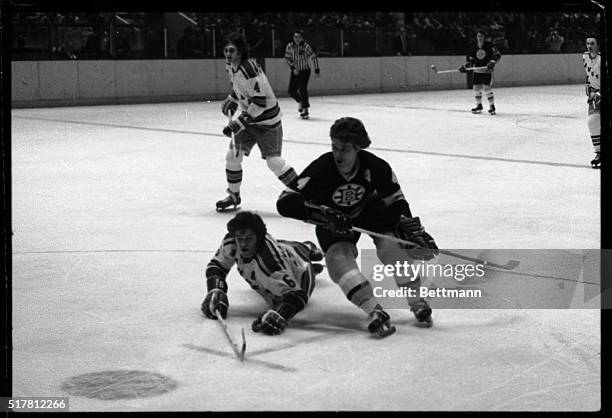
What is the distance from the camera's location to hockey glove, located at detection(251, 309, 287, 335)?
183 inches

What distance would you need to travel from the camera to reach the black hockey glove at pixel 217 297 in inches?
190

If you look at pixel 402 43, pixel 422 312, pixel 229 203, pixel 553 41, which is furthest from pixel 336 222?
pixel 402 43

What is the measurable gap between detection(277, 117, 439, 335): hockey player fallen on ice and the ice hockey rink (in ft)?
0.60

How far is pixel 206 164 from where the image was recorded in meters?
10.9

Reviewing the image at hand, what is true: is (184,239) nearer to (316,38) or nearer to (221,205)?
(221,205)

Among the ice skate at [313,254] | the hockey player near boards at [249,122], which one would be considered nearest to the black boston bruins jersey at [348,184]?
the ice skate at [313,254]

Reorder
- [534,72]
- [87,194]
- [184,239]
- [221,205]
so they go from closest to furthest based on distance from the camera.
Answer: [184,239], [221,205], [87,194], [534,72]

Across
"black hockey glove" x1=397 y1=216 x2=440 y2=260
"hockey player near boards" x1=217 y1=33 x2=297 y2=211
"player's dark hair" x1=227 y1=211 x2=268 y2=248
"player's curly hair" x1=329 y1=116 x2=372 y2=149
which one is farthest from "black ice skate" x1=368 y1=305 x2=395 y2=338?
"hockey player near boards" x1=217 y1=33 x2=297 y2=211

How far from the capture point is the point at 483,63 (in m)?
16.9

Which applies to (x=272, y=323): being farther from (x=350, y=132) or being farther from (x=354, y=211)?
(x=350, y=132)

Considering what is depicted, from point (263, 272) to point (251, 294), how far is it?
0.61m

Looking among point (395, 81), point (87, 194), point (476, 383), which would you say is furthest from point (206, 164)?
point (395, 81)

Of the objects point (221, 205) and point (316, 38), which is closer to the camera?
point (221, 205)

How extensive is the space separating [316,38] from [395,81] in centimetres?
393
